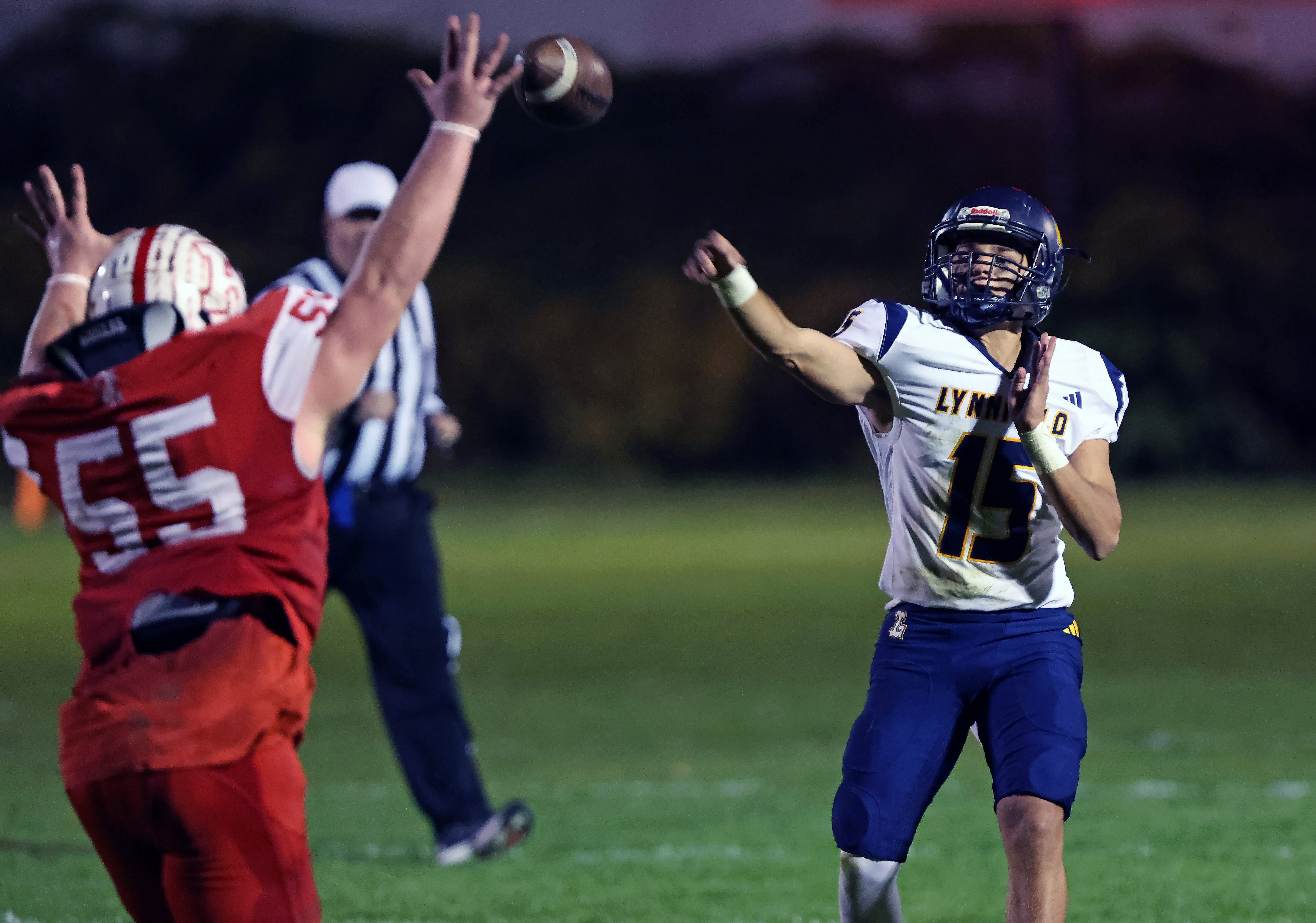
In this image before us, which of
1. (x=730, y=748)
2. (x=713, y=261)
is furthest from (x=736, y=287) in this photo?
(x=730, y=748)

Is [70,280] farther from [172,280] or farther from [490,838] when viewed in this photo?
[490,838]

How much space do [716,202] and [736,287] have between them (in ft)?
222

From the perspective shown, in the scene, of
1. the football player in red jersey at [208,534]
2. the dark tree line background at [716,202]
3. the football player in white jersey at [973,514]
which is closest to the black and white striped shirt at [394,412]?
the football player in white jersey at [973,514]

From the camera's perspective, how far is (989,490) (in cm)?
396

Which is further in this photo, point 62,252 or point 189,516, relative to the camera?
point 62,252

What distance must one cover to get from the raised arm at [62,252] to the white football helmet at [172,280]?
0.14m

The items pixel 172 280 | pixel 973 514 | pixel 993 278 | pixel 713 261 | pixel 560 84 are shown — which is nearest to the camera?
pixel 172 280

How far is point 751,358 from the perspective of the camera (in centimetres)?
3781

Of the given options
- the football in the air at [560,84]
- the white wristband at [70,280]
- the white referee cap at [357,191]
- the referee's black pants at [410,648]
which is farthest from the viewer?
the white referee cap at [357,191]

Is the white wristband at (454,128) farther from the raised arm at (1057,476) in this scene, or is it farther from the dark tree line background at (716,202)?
the dark tree line background at (716,202)

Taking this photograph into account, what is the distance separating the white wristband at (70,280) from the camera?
10.4ft

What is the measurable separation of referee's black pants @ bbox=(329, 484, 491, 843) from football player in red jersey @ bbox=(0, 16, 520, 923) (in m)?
3.06

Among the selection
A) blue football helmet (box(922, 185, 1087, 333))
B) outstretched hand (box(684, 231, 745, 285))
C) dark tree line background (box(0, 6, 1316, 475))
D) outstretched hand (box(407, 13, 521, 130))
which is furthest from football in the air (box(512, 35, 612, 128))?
dark tree line background (box(0, 6, 1316, 475))

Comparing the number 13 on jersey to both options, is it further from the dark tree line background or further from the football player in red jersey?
the dark tree line background
